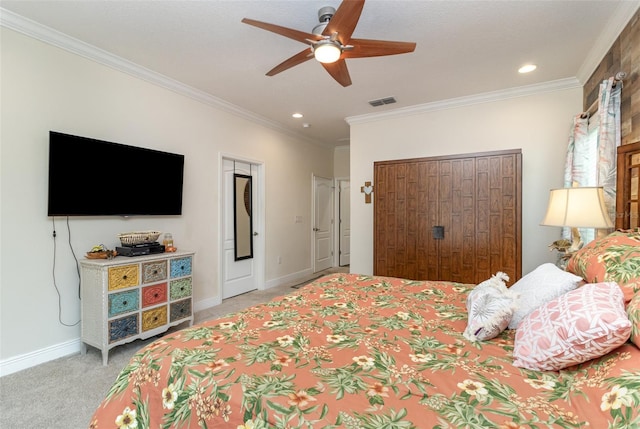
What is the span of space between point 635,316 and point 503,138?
129 inches

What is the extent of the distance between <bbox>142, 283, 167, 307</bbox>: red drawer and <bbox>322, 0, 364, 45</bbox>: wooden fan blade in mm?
2563

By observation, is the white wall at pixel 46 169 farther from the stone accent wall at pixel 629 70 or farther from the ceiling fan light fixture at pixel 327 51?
the stone accent wall at pixel 629 70

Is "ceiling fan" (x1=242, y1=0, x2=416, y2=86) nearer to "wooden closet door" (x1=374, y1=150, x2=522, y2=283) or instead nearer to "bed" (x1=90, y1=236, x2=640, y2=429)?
"bed" (x1=90, y1=236, x2=640, y2=429)

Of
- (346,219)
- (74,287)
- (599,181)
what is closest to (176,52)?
(74,287)

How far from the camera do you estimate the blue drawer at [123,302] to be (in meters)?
2.54

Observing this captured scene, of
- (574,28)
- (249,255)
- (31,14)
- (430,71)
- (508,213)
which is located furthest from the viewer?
(249,255)

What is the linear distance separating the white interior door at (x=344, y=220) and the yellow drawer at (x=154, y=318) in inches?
173

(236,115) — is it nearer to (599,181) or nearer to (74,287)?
(74,287)

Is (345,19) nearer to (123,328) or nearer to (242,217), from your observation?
(123,328)

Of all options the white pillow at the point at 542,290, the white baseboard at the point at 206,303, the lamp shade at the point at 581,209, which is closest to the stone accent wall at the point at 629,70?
the lamp shade at the point at 581,209

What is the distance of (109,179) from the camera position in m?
2.83

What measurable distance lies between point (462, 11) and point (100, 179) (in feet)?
10.7

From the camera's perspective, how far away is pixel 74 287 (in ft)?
8.90

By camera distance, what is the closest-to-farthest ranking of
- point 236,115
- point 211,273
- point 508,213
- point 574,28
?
1. point 574,28
2. point 508,213
3. point 211,273
4. point 236,115
